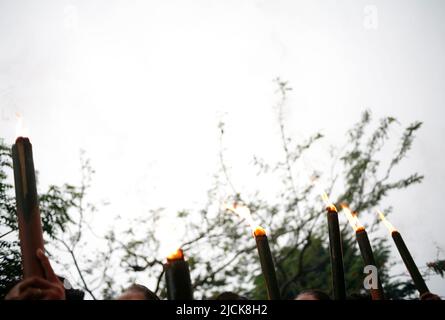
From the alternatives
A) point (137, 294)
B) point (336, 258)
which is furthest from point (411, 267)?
point (137, 294)

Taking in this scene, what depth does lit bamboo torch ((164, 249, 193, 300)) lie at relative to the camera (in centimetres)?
105

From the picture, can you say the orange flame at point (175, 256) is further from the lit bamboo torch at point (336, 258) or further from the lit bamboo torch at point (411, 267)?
the lit bamboo torch at point (411, 267)

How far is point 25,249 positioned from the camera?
131 cm

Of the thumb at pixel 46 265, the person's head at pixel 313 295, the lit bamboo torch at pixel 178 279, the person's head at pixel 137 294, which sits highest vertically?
the person's head at pixel 137 294

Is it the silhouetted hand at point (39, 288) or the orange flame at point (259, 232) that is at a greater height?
the orange flame at point (259, 232)

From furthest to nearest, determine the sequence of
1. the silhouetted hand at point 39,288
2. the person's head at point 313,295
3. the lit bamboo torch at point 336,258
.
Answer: the person's head at point 313,295, the lit bamboo torch at point 336,258, the silhouetted hand at point 39,288

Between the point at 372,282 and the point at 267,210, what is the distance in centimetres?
1270

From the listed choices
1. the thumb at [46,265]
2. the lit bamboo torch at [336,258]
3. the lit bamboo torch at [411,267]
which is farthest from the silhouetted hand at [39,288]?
the lit bamboo torch at [411,267]

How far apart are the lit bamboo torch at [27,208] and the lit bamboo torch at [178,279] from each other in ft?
1.73

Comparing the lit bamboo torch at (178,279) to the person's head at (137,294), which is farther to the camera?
the person's head at (137,294)

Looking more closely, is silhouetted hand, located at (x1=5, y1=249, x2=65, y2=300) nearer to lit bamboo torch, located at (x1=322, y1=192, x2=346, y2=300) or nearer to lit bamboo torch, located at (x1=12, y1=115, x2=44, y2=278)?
lit bamboo torch, located at (x1=12, y1=115, x2=44, y2=278)

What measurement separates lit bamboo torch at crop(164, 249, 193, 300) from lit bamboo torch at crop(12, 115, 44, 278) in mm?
527

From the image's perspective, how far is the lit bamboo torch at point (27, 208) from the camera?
51.3 inches
